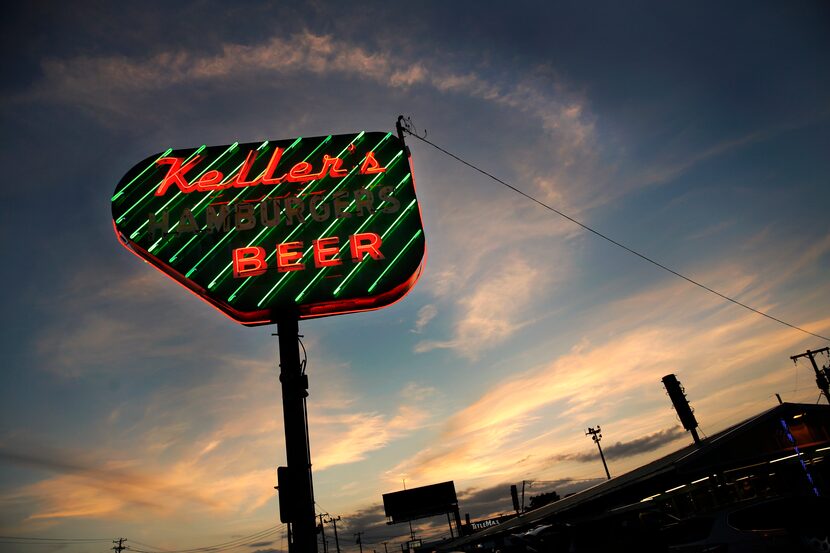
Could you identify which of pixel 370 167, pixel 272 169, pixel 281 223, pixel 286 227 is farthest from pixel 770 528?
pixel 272 169

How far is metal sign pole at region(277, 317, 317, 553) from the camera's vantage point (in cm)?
602

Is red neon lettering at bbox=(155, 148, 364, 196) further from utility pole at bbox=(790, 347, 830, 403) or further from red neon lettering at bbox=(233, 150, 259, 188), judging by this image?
utility pole at bbox=(790, 347, 830, 403)

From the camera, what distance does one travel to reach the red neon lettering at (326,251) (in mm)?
8266

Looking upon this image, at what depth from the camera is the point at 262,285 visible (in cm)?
793

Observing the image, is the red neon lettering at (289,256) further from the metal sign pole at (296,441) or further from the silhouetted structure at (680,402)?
the silhouetted structure at (680,402)

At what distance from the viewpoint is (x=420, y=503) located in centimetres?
4228

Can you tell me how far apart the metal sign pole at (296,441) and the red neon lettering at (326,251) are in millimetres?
1225

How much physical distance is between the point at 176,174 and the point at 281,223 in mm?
2611

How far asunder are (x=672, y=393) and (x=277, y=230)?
81.1ft

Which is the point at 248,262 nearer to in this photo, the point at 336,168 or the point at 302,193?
the point at 302,193

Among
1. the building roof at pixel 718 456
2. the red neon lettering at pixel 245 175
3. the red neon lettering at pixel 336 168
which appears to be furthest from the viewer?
the building roof at pixel 718 456

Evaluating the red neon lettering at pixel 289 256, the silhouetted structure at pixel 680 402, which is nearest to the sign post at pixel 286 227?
the red neon lettering at pixel 289 256

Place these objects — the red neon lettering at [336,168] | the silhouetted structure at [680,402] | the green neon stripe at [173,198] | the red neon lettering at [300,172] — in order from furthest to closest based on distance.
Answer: the silhouetted structure at [680,402]
the red neon lettering at [336,168]
the red neon lettering at [300,172]
the green neon stripe at [173,198]

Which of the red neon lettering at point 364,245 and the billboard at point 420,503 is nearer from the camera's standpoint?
A: the red neon lettering at point 364,245
